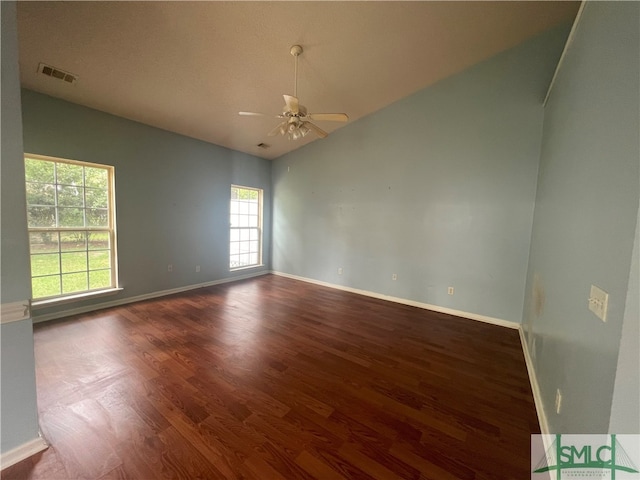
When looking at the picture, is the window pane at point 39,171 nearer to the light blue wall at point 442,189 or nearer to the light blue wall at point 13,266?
the light blue wall at point 13,266

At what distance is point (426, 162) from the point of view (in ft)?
12.7

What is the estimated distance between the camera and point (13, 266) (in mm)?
1267

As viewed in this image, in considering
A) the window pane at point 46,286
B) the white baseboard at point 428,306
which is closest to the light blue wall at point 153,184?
the window pane at point 46,286

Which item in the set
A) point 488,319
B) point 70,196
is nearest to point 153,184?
point 70,196

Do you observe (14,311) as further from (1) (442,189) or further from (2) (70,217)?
(1) (442,189)

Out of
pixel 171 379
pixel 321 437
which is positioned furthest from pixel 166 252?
pixel 321 437

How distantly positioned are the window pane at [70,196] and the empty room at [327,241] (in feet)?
0.18

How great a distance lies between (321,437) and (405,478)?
510 millimetres

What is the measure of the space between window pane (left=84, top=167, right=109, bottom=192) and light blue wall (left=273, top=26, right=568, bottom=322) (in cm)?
335

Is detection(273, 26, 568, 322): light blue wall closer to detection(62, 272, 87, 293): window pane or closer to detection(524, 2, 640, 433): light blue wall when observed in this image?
detection(524, 2, 640, 433): light blue wall

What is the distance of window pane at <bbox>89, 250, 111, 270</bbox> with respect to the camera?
341 centimetres

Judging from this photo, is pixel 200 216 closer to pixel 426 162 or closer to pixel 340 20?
pixel 340 20

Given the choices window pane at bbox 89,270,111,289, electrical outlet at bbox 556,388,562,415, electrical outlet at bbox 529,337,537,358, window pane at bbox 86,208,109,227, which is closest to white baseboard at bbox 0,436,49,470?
window pane at bbox 89,270,111,289

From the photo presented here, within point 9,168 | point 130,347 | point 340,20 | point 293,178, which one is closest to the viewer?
point 9,168
